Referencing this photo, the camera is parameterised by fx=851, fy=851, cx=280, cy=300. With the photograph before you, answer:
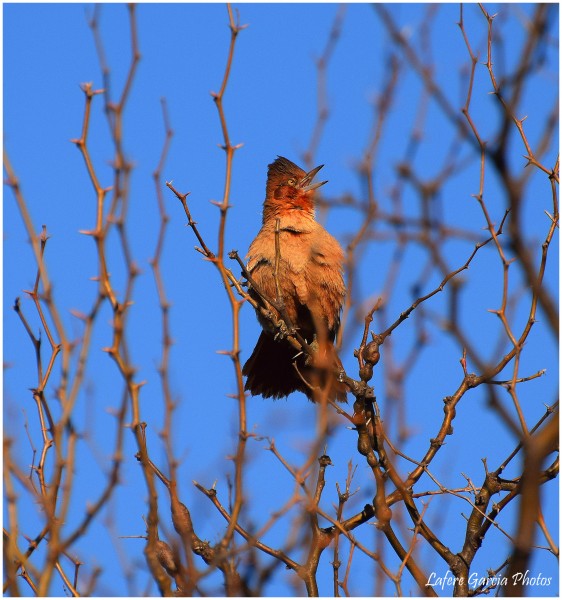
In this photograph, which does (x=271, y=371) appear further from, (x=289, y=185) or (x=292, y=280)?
(x=289, y=185)

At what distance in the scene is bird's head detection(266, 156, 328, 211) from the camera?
23.6ft

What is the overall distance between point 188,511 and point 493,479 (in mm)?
1587

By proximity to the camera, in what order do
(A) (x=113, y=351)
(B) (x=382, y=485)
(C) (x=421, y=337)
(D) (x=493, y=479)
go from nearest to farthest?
(A) (x=113, y=351) → (C) (x=421, y=337) → (B) (x=382, y=485) → (D) (x=493, y=479)

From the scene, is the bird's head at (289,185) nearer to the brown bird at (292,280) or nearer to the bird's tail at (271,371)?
the brown bird at (292,280)

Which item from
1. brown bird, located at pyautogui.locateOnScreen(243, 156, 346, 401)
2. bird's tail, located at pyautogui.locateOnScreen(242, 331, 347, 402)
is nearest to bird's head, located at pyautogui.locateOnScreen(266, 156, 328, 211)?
brown bird, located at pyautogui.locateOnScreen(243, 156, 346, 401)

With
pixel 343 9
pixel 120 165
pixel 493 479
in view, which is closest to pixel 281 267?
pixel 493 479

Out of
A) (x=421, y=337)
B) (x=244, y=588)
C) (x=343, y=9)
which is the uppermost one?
(x=343, y=9)

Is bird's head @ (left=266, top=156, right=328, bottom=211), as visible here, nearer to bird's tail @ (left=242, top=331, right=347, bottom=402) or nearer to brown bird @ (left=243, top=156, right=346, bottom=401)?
brown bird @ (left=243, top=156, right=346, bottom=401)

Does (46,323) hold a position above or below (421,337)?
above

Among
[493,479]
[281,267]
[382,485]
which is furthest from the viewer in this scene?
[281,267]

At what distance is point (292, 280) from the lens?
655 cm

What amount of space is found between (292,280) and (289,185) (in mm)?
1223

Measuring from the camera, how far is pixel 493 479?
4.27 m

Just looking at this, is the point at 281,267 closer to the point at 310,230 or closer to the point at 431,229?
the point at 310,230
